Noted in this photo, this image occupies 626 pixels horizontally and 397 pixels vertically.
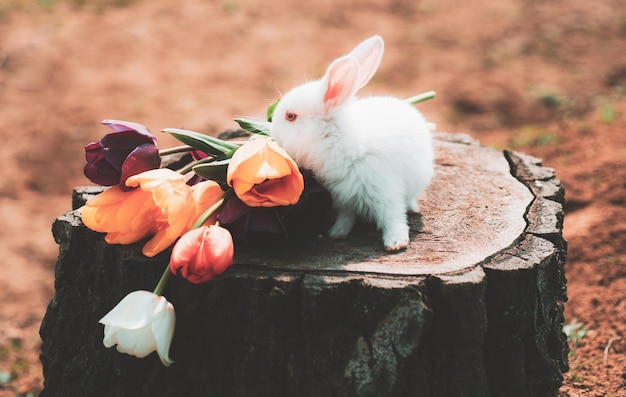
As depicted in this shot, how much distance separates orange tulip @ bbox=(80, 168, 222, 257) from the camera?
241 centimetres

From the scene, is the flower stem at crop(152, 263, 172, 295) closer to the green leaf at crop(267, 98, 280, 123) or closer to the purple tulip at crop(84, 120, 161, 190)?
the purple tulip at crop(84, 120, 161, 190)

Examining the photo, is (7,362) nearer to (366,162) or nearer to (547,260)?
(366,162)

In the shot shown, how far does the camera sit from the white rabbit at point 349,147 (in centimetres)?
263

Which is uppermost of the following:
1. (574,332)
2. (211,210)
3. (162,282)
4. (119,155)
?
(119,155)

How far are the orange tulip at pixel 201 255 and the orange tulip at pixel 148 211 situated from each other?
18cm

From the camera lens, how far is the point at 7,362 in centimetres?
438

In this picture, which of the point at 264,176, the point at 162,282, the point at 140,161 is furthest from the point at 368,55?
the point at 162,282

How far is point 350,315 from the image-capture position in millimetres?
2352

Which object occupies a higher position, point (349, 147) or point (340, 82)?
point (340, 82)

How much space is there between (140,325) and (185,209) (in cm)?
43

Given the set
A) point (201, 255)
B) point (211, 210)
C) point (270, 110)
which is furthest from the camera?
point (270, 110)

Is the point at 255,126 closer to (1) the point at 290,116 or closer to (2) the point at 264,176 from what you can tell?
(1) the point at 290,116

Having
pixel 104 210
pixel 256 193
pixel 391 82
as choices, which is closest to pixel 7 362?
pixel 104 210

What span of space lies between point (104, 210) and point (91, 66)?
16.7ft
